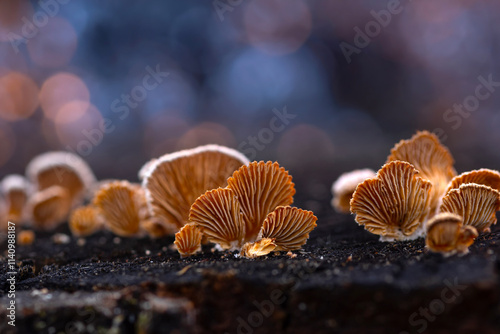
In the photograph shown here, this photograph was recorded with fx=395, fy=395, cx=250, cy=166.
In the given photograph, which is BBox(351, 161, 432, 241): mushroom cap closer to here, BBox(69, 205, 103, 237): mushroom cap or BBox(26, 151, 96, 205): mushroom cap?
BBox(69, 205, 103, 237): mushroom cap

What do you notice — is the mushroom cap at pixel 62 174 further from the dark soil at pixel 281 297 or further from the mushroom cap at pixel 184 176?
the dark soil at pixel 281 297

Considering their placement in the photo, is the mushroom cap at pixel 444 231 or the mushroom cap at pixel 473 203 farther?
the mushroom cap at pixel 473 203

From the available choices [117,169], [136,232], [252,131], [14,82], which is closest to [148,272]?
[136,232]

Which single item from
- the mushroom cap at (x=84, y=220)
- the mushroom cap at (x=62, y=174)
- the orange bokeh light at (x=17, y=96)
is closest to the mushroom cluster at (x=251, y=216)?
the mushroom cap at (x=84, y=220)

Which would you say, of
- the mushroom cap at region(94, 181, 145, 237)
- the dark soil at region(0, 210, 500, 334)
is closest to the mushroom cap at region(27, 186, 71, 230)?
the mushroom cap at region(94, 181, 145, 237)

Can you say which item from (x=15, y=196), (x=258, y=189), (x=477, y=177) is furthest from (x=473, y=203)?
(x=15, y=196)
